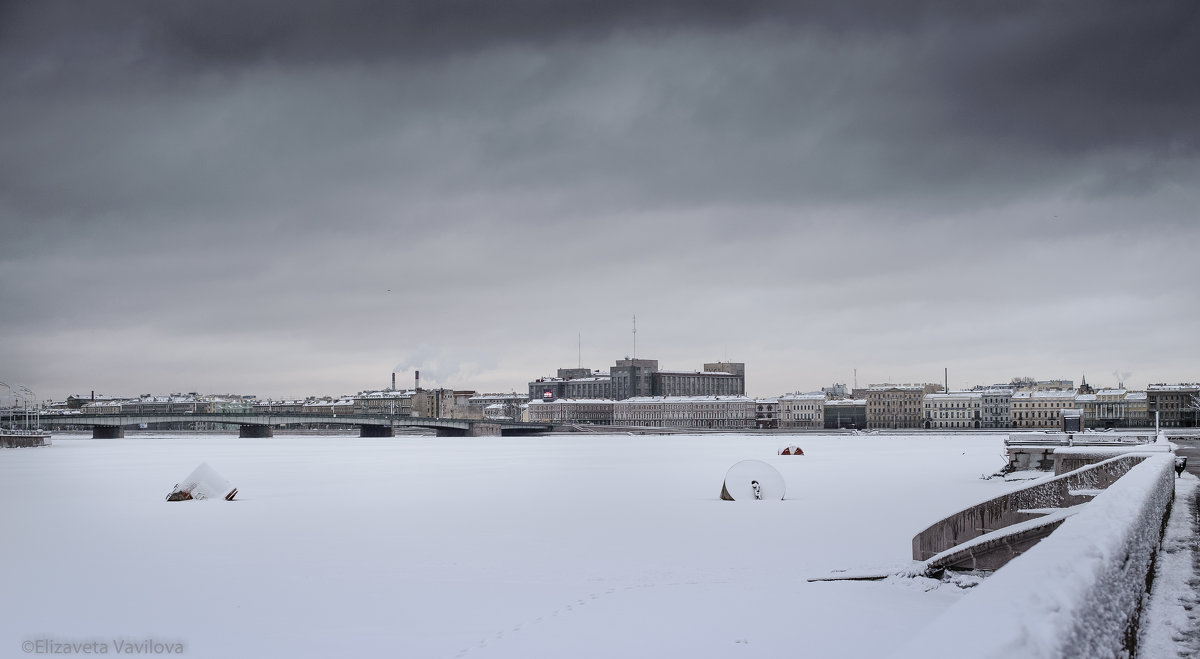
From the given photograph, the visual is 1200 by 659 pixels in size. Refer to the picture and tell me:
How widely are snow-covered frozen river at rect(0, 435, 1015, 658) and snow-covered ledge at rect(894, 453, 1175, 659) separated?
4619 millimetres

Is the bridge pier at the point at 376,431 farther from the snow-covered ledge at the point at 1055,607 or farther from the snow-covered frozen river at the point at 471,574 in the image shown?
the snow-covered ledge at the point at 1055,607

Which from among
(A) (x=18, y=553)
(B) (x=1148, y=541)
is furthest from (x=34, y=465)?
(B) (x=1148, y=541)

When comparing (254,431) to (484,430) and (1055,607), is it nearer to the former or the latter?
(484,430)

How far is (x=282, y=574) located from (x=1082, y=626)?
13822mm

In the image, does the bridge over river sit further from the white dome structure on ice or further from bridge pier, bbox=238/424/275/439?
the white dome structure on ice

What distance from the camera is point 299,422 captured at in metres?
144

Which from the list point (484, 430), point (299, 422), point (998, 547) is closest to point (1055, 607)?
point (998, 547)

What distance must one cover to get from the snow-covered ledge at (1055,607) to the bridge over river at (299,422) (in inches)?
4913

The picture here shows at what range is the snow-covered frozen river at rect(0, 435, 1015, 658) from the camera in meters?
11.3

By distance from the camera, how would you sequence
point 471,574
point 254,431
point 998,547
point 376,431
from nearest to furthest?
point 998,547, point 471,574, point 254,431, point 376,431

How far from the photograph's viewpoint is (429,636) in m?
11.4

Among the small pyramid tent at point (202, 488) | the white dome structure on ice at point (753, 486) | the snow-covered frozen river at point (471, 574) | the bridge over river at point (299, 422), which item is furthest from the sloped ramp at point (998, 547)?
the bridge over river at point (299, 422)

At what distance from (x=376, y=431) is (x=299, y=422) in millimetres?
34954

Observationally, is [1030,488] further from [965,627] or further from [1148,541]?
[965,627]
